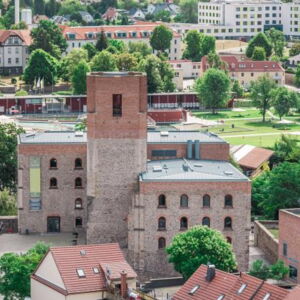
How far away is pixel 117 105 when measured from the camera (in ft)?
292

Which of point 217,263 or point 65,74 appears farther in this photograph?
point 65,74

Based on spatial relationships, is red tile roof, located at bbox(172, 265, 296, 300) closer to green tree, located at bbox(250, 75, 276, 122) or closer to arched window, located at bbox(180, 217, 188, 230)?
arched window, located at bbox(180, 217, 188, 230)

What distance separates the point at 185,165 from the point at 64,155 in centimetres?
929

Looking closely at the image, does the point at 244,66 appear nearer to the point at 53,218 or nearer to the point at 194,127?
the point at 194,127

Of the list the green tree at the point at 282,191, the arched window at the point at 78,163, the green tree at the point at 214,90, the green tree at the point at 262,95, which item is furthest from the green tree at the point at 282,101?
the arched window at the point at 78,163

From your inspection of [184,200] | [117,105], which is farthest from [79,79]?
[184,200]

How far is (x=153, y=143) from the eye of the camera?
9531cm

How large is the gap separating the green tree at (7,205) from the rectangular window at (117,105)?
622 inches

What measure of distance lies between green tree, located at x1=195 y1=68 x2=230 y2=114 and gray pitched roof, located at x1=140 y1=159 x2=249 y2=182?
76.6 metres

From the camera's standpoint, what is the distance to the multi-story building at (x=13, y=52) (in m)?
197

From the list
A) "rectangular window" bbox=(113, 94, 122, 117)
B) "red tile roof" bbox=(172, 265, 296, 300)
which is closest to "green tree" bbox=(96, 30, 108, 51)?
"rectangular window" bbox=(113, 94, 122, 117)

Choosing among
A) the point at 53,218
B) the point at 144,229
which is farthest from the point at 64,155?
the point at 144,229

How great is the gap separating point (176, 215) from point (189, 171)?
325 centimetres

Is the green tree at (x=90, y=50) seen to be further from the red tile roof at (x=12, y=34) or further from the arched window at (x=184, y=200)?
the arched window at (x=184, y=200)
